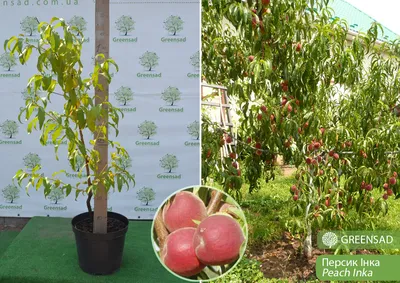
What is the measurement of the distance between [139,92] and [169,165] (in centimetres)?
66

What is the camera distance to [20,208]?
3809 mm

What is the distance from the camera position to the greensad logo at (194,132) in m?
3.64

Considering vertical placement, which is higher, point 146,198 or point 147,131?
point 147,131

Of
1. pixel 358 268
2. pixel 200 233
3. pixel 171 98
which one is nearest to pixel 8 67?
pixel 171 98

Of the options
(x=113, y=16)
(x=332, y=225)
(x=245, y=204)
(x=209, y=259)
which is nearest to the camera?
(x=209, y=259)

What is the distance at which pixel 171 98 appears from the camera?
12.0 ft

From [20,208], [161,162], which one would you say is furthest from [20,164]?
[161,162]

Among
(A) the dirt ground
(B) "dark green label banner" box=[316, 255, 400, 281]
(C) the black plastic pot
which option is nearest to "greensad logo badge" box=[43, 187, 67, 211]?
(C) the black plastic pot

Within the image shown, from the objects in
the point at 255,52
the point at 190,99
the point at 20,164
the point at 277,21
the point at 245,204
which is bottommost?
the point at 245,204

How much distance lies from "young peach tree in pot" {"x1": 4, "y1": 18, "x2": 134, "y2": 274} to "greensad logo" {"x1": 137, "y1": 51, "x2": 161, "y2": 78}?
3.29ft

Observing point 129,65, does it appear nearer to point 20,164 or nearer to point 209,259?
point 20,164

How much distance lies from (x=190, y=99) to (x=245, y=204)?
1.88m

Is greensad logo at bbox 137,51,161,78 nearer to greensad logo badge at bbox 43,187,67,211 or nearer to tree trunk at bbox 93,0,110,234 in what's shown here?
tree trunk at bbox 93,0,110,234

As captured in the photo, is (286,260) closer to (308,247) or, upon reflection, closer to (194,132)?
(308,247)
